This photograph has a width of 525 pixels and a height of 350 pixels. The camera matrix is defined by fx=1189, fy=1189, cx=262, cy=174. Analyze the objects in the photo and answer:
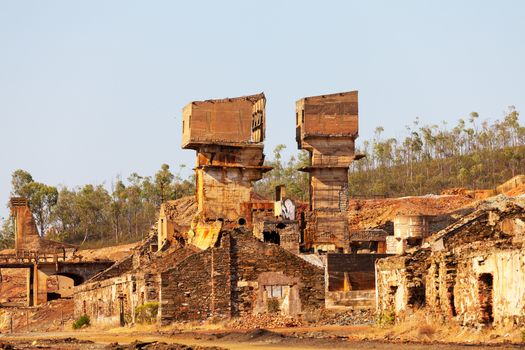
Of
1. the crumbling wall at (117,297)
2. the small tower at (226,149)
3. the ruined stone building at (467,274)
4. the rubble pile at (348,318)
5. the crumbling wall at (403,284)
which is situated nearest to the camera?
the ruined stone building at (467,274)

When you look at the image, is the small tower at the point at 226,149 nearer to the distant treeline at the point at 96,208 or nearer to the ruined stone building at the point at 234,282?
the ruined stone building at the point at 234,282

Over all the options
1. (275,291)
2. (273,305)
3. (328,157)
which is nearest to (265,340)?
(273,305)

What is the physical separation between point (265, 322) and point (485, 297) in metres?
14.4

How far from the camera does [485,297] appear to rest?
2461 cm

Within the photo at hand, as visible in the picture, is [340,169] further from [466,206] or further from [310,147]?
[466,206]

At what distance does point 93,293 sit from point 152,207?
7248 cm

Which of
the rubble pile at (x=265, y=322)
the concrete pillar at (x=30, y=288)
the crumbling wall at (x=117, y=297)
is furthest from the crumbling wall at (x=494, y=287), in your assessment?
the concrete pillar at (x=30, y=288)

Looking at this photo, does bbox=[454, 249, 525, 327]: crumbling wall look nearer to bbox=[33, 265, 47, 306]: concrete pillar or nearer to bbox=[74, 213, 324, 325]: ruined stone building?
bbox=[74, 213, 324, 325]: ruined stone building

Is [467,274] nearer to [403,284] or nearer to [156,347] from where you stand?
[403,284]

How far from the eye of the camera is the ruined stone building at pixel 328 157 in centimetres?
6306

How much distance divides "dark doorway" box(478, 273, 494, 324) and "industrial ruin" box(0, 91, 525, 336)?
0.02 meters

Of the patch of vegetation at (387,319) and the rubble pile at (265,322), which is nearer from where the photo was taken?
the patch of vegetation at (387,319)

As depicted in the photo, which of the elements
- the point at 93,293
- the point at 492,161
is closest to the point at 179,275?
the point at 93,293

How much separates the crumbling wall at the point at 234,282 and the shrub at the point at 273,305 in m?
0.14
